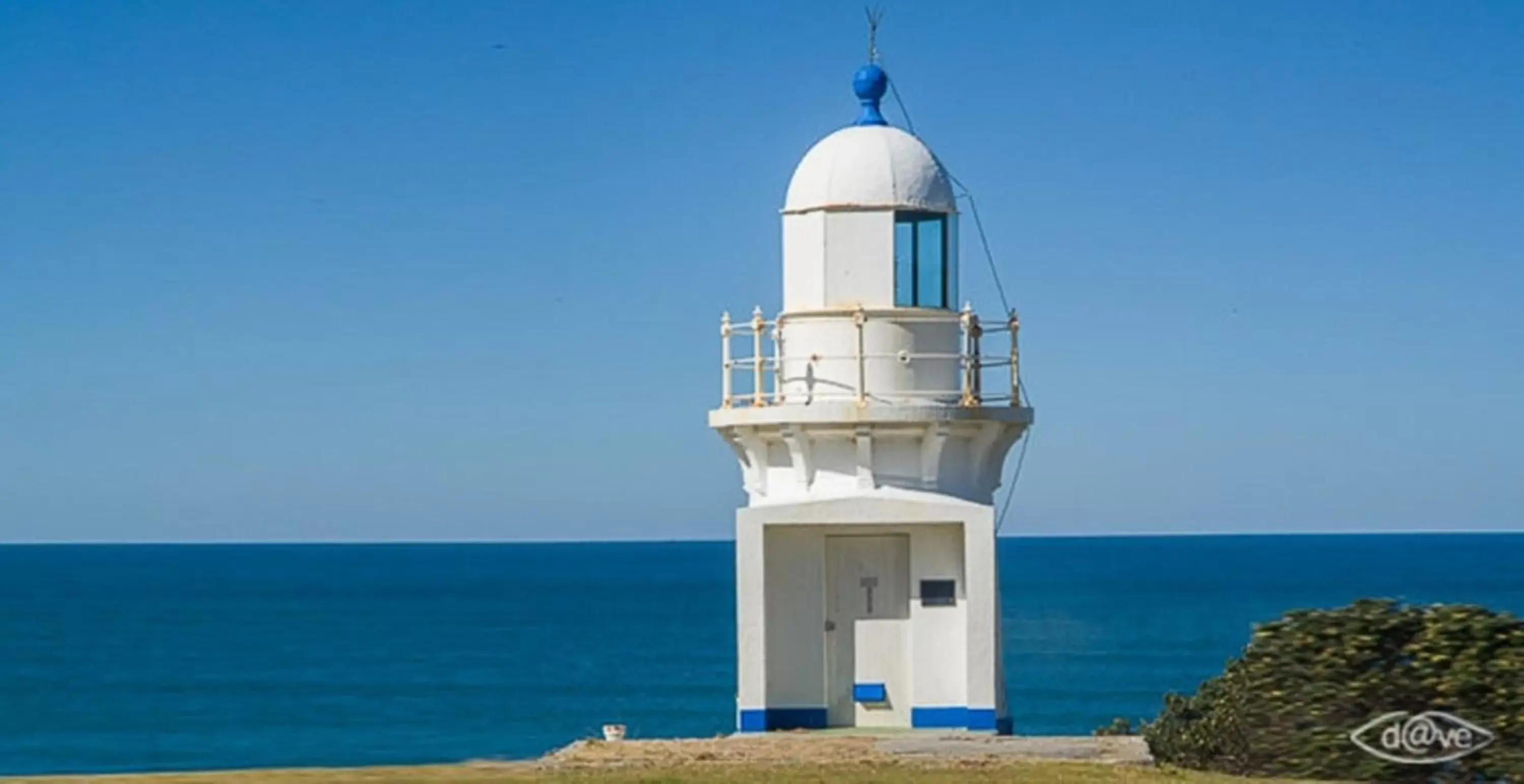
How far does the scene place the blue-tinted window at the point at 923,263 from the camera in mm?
21422

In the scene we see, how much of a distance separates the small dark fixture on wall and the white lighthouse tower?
0.05 ft

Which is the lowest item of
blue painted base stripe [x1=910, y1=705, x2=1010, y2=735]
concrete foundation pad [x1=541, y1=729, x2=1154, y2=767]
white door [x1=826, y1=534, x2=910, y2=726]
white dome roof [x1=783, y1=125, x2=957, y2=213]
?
concrete foundation pad [x1=541, y1=729, x2=1154, y2=767]

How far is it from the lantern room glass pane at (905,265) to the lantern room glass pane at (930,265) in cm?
4

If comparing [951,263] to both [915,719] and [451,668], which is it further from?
[451,668]

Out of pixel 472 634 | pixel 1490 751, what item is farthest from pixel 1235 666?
pixel 472 634

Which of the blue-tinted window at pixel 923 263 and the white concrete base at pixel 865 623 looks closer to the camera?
the white concrete base at pixel 865 623

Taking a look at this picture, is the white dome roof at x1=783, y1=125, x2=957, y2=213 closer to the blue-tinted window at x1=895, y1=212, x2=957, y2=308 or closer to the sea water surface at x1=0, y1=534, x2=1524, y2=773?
the blue-tinted window at x1=895, y1=212, x2=957, y2=308

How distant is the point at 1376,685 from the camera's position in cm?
1709

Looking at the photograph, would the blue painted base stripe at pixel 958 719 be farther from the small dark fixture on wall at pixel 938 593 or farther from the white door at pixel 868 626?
the small dark fixture on wall at pixel 938 593

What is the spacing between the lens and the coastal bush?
665 inches

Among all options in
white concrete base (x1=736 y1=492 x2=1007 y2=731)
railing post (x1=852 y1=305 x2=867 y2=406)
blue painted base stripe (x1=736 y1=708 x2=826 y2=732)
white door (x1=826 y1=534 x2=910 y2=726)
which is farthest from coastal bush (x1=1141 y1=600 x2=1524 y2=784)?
blue painted base stripe (x1=736 y1=708 x2=826 y2=732)

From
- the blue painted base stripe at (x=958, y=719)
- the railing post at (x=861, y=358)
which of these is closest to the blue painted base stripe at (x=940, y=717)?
the blue painted base stripe at (x=958, y=719)

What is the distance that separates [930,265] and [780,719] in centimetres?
426

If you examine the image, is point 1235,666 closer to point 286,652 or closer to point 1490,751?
point 1490,751
